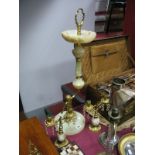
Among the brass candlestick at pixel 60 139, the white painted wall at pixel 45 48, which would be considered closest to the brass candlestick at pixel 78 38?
the brass candlestick at pixel 60 139

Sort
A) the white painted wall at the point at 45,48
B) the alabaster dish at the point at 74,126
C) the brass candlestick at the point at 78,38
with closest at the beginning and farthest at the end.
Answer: the brass candlestick at the point at 78,38 → the alabaster dish at the point at 74,126 → the white painted wall at the point at 45,48

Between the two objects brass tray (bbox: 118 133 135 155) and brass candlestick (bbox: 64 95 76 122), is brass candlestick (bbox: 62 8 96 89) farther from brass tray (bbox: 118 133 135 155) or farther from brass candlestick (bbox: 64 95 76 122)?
brass tray (bbox: 118 133 135 155)

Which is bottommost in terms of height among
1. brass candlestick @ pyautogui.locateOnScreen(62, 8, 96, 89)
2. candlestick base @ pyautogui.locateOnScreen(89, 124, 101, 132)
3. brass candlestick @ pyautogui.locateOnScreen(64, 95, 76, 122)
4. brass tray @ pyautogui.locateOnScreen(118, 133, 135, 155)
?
brass tray @ pyautogui.locateOnScreen(118, 133, 135, 155)

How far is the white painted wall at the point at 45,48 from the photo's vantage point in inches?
64.2

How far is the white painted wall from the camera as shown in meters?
1.63

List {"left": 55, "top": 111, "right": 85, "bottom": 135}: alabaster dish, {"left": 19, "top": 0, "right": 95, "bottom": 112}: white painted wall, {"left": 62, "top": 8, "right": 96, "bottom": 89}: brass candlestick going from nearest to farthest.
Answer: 1. {"left": 62, "top": 8, "right": 96, "bottom": 89}: brass candlestick
2. {"left": 55, "top": 111, "right": 85, "bottom": 135}: alabaster dish
3. {"left": 19, "top": 0, "right": 95, "bottom": 112}: white painted wall

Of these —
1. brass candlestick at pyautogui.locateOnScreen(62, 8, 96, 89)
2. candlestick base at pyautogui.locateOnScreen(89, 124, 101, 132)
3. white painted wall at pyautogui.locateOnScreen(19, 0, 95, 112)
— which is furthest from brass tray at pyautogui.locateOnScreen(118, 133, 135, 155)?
white painted wall at pyautogui.locateOnScreen(19, 0, 95, 112)

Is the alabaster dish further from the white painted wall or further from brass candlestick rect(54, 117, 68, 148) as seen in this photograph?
the white painted wall

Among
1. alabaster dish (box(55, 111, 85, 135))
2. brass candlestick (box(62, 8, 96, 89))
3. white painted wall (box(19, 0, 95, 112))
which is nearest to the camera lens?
brass candlestick (box(62, 8, 96, 89))

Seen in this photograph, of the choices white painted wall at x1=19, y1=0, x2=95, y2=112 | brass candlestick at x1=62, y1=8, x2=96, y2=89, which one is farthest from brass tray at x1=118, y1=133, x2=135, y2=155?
white painted wall at x1=19, y1=0, x2=95, y2=112

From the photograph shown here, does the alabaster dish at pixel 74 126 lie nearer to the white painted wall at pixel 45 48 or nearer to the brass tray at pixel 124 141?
the brass tray at pixel 124 141

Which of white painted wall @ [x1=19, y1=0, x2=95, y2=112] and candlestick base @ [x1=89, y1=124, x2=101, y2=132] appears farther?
white painted wall @ [x1=19, y1=0, x2=95, y2=112]

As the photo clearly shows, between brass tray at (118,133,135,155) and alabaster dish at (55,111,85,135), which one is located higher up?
alabaster dish at (55,111,85,135)
